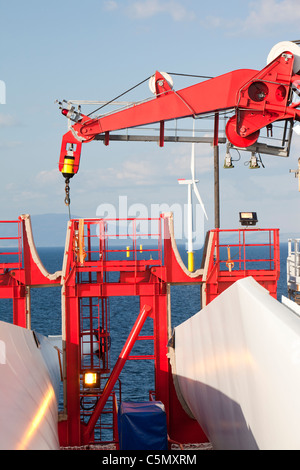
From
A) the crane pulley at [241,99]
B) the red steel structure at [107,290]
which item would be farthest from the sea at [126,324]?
the crane pulley at [241,99]

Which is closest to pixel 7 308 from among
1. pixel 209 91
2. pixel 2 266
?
A: pixel 2 266

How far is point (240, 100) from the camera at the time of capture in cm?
1916

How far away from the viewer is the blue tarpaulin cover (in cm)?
1834

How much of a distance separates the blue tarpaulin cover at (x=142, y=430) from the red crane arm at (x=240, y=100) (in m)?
9.60

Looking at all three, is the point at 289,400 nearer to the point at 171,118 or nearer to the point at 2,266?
the point at 171,118

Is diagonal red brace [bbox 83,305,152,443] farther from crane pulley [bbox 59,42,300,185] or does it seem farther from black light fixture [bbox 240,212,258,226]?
crane pulley [bbox 59,42,300,185]

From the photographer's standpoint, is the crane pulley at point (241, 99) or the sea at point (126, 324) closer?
the crane pulley at point (241, 99)

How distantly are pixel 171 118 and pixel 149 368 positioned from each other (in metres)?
39.5

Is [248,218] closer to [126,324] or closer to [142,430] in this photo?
[142,430]

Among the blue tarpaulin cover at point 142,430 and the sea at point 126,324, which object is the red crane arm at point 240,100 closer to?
the blue tarpaulin cover at point 142,430

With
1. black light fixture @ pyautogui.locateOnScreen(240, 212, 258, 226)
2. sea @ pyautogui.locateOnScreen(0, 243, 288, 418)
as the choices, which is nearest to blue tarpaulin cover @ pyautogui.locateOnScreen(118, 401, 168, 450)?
black light fixture @ pyautogui.locateOnScreen(240, 212, 258, 226)

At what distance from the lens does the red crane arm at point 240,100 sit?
739 inches
